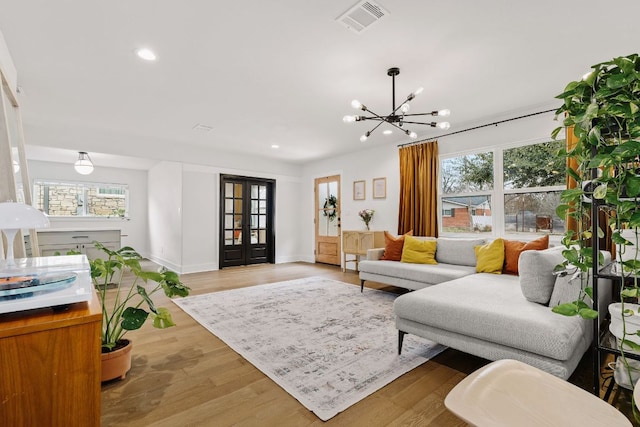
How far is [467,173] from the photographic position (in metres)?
4.66

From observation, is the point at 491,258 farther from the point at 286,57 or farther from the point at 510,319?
the point at 286,57

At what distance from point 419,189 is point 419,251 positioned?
125cm

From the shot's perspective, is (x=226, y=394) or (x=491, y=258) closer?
(x=226, y=394)

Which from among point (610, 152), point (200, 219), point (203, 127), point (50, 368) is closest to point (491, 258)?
point (610, 152)

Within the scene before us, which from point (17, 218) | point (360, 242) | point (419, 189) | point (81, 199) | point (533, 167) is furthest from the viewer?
point (81, 199)

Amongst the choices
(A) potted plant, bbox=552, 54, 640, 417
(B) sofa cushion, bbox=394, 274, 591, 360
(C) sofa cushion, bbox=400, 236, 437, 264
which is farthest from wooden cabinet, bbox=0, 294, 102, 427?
(C) sofa cushion, bbox=400, 236, 437, 264

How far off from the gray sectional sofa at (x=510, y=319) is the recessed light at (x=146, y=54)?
2.93 metres

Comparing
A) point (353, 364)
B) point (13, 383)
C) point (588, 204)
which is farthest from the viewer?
point (353, 364)

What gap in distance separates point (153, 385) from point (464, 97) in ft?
13.2

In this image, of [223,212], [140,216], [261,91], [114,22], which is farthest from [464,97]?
[140,216]

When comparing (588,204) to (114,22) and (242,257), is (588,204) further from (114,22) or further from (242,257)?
(242,257)

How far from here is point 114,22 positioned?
223 centimetres

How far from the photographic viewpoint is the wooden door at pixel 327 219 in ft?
22.2

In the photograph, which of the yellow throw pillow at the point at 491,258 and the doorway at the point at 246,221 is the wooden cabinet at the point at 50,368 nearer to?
the yellow throw pillow at the point at 491,258
